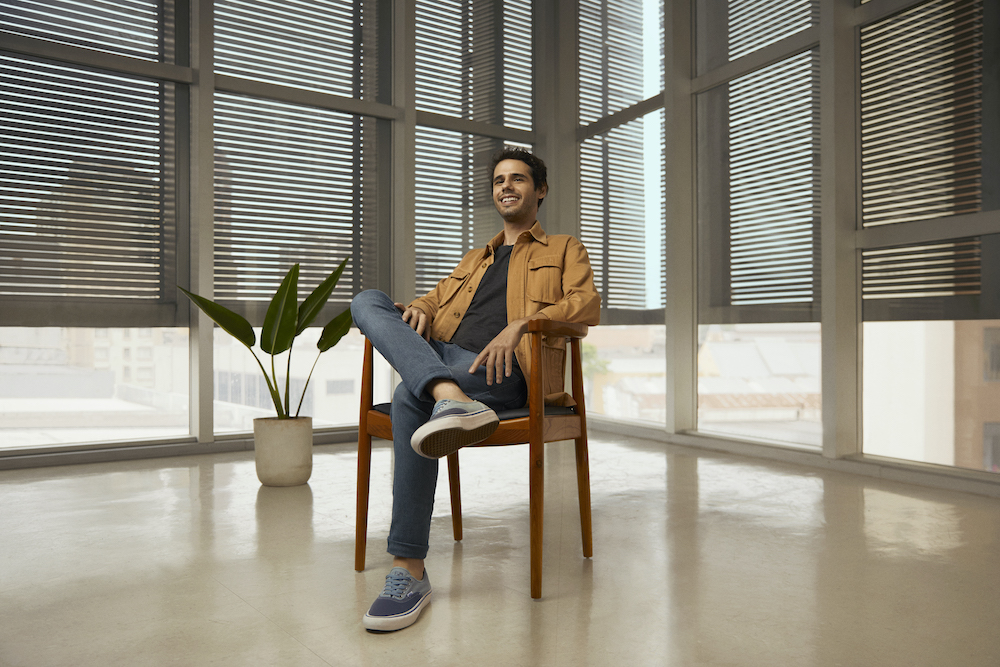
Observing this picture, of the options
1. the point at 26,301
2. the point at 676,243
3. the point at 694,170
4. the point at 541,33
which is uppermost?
the point at 541,33

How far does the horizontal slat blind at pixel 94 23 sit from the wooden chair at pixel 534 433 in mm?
3118

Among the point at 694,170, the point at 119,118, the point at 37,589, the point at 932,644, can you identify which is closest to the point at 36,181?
the point at 119,118

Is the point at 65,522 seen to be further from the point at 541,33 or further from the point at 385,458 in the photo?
the point at 541,33

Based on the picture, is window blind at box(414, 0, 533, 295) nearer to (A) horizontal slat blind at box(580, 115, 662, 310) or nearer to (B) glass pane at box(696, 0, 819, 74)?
(A) horizontal slat blind at box(580, 115, 662, 310)

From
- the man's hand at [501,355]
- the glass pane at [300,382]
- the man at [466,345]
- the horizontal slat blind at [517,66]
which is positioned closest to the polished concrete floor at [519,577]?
the man at [466,345]

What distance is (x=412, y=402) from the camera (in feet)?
5.39

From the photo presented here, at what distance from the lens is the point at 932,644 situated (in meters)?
1.38

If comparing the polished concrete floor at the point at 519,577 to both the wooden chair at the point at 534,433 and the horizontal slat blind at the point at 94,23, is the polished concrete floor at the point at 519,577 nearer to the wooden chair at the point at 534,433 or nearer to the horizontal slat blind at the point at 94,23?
the wooden chair at the point at 534,433

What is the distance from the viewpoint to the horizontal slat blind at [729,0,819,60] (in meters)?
3.75

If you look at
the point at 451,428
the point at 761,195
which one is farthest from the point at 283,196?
the point at 451,428

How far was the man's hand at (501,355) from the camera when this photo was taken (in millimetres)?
Result: 1633

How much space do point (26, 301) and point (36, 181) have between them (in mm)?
A: 622

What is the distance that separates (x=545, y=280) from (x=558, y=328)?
0.81 ft

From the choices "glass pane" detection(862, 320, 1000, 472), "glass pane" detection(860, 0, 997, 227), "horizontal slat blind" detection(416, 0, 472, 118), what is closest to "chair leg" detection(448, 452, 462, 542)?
"glass pane" detection(862, 320, 1000, 472)
